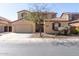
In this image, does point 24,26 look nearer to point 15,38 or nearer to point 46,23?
point 46,23

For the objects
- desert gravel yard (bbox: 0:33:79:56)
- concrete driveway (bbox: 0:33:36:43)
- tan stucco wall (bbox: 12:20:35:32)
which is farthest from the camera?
tan stucco wall (bbox: 12:20:35:32)

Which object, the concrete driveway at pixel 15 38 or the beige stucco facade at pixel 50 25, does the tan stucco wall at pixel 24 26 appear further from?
the concrete driveway at pixel 15 38

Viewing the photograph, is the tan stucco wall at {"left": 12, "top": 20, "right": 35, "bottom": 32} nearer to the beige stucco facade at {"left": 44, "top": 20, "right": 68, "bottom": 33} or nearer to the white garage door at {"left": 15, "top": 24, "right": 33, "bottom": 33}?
the white garage door at {"left": 15, "top": 24, "right": 33, "bottom": 33}

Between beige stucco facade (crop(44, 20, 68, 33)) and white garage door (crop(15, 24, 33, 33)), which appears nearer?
beige stucco facade (crop(44, 20, 68, 33))

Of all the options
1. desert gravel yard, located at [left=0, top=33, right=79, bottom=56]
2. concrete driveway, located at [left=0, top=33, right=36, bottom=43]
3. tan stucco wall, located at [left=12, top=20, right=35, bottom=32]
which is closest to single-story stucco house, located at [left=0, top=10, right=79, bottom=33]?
tan stucco wall, located at [left=12, top=20, right=35, bottom=32]

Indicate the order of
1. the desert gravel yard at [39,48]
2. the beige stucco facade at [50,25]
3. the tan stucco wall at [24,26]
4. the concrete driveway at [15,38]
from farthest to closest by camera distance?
the tan stucco wall at [24,26] → the beige stucco facade at [50,25] → the concrete driveway at [15,38] → the desert gravel yard at [39,48]

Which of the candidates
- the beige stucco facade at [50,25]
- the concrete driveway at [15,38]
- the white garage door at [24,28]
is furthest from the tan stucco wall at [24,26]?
the concrete driveway at [15,38]

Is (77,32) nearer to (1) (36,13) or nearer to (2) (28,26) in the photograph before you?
(1) (36,13)

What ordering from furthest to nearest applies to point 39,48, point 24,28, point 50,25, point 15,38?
point 24,28
point 50,25
point 15,38
point 39,48

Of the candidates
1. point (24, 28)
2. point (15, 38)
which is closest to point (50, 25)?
point (24, 28)

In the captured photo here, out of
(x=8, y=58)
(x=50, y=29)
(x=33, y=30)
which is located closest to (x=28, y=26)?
(x=33, y=30)

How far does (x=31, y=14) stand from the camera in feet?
92.2

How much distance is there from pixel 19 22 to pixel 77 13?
42.4 ft

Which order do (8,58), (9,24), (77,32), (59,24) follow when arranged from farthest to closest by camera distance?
(9,24), (59,24), (77,32), (8,58)
